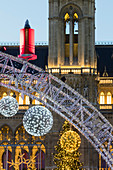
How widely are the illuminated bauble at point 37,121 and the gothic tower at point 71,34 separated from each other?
32.8m

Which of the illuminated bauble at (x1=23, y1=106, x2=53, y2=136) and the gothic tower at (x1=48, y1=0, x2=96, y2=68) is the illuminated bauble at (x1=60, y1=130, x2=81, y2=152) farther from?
the gothic tower at (x1=48, y1=0, x2=96, y2=68)

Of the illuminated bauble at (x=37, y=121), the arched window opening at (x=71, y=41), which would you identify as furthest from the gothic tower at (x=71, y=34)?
the illuminated bauble at (x=37, y=121)

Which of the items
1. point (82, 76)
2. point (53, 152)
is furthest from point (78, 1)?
point (53, 152)

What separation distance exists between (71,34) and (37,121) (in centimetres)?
3489

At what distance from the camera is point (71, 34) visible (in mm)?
96688

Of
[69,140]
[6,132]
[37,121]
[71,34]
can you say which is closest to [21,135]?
[6,132]

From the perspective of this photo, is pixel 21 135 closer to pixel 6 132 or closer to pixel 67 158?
pixel 6 132

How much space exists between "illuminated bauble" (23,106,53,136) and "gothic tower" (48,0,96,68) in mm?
32797

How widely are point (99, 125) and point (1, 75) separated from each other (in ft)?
35.1

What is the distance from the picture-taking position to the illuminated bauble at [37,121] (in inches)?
2488

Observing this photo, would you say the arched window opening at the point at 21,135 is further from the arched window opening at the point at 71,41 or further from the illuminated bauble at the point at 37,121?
the illuminated bauble at the point at 37,121

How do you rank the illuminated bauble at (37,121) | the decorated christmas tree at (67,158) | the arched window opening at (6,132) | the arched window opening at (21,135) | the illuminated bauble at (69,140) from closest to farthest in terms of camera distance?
the illuminated bauble at (37,121)
the illuminated bauble at (69,140)
the decorated christmas tree at (67,158)
the arched window opening at (6,132)
the arched window opening at (21,135)

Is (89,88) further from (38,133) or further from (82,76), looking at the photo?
(38,133)

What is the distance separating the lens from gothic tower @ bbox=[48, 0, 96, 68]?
96.6m
